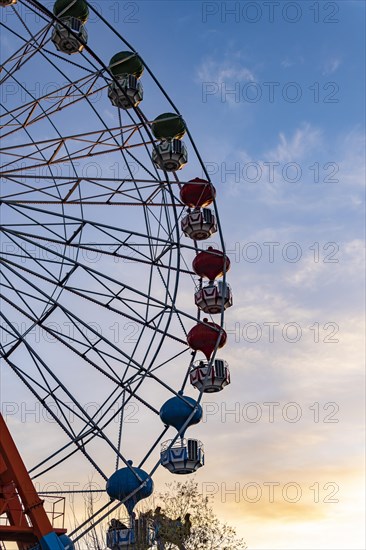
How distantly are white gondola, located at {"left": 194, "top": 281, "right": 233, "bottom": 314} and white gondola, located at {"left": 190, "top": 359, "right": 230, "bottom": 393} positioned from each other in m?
1.88

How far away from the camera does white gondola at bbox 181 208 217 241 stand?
23453 millimetres

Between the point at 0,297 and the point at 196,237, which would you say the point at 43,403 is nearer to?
the point at 0,297

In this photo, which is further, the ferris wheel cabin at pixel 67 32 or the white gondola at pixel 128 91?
the white gondola at pixel 128 91

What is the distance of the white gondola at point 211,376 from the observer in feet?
68.4

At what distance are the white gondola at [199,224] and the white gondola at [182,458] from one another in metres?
6.74

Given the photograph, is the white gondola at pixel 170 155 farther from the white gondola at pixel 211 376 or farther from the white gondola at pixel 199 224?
the white gondola at pixel 211 376

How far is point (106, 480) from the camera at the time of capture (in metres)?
18.7

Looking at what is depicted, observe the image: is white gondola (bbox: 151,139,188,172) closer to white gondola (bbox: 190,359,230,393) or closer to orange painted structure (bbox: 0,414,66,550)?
white gondola (bbox: 190,359,230,393)

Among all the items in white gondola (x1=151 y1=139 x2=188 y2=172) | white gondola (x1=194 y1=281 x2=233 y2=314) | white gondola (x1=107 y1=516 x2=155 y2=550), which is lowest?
white gondola (x1=107 y1=516 x2=155 y2=550)

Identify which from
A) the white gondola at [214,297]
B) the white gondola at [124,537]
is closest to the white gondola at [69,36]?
the white gondola at [214,297]

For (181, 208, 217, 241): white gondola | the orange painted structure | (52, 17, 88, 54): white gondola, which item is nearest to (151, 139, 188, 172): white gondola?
(181, 208, 217, 241): white gondola

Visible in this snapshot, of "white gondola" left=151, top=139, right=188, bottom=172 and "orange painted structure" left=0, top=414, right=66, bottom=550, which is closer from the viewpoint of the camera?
"orange painted structure" left=0, top=414, right=66, bottom=550

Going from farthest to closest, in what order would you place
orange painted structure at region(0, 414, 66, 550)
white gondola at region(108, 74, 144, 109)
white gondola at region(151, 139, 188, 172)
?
white gondola at region(108, 74, 144, 109)
white gondola at region(151, 139, 188, 172)
orange painted structure at region(0, 414, 66, 550)

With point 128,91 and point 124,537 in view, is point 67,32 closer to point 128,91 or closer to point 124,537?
point 128,91
